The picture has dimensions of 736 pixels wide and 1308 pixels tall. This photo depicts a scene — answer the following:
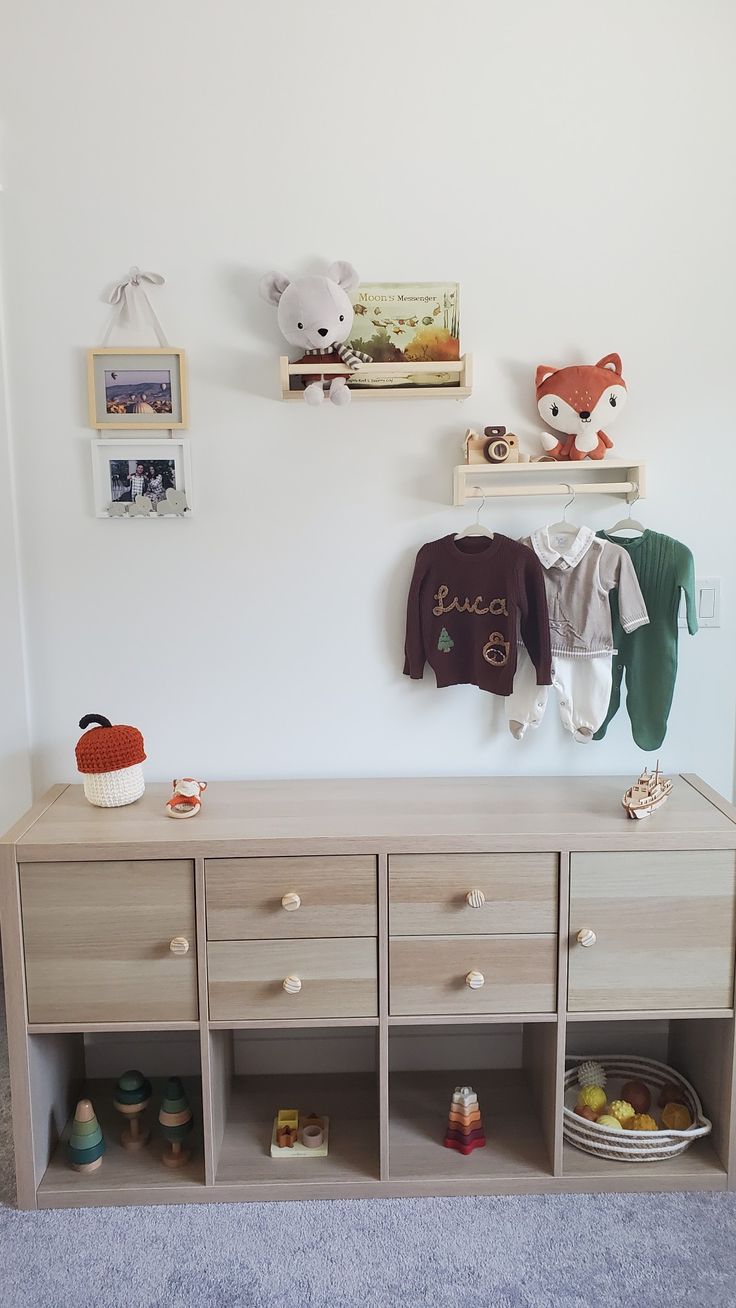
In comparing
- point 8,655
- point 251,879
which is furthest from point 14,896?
point 8,655

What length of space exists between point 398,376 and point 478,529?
0.39m

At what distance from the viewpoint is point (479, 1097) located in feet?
7.35

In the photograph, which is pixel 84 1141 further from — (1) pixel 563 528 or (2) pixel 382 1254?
(1) pixel 563 528

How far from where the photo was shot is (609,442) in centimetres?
215

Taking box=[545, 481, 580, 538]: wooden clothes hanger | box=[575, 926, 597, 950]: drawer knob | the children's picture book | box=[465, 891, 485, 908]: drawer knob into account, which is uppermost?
the children's picture book

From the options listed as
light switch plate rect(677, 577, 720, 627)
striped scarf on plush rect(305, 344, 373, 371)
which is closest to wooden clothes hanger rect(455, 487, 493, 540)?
striped scarf on plush rect(305, 344, 373, 371)

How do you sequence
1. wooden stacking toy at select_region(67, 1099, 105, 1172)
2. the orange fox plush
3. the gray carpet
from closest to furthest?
the gray carpet, wooden stacking toy at select_region(67, 1099, 105, 1172), the orange fox plush

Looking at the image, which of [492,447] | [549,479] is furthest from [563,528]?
[492,447]

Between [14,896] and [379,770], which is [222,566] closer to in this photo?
[379,770]

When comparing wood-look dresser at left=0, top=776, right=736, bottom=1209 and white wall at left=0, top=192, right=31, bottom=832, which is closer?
wood-look dresser at left=0, top=776, right=736, bottom=1209

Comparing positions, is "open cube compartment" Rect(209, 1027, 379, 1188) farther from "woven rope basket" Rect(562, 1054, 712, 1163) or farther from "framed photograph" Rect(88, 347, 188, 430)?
"framed photograph" Rect(88, 347, 188, 430)

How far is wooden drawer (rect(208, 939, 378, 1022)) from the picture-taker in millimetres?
1898

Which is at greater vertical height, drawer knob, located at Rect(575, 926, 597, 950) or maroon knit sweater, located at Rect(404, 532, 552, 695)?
maroon knit sweater, located at Rect(404, 532, 552, 695)

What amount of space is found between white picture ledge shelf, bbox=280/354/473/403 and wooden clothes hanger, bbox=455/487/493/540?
9.2 inches
